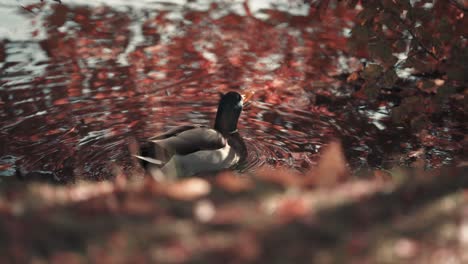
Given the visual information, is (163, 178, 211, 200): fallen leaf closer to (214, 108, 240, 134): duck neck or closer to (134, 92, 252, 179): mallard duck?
(134, 92, 252, 179): mallard duck

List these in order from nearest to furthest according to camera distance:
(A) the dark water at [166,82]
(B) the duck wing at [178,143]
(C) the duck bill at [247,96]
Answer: (B) the duck wing at [178,143] → (A) the dark water at [166,82] → (C) the duck bill at [247,96]

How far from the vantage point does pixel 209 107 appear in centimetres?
782

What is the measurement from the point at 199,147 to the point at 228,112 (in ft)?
2.06

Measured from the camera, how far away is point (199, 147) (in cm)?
671

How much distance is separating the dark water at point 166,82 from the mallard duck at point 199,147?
22cm

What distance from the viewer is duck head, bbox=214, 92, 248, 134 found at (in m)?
7.15

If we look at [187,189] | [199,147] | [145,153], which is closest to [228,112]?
[199,147]

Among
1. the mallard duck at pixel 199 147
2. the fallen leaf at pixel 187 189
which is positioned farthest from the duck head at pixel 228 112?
the fallen leaf at pixel 187 189

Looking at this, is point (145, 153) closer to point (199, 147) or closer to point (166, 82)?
point (199, 147)

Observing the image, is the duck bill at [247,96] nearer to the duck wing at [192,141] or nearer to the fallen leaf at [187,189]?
the duck wing at [192,141]

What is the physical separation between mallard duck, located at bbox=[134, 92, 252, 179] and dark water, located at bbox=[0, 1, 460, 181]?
22 centimetres

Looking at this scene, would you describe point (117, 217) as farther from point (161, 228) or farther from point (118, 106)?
point (118, 106)

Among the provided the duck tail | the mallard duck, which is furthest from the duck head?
the duck tail

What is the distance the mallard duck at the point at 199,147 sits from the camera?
6363 millimetres
